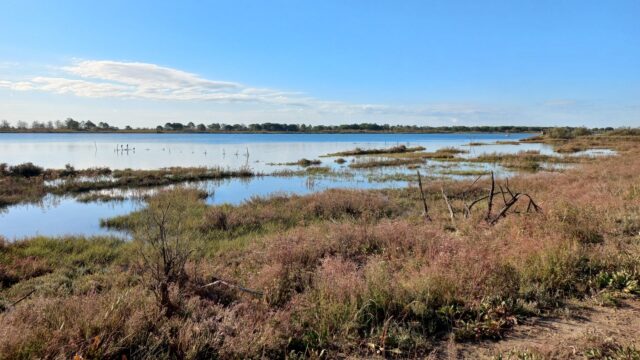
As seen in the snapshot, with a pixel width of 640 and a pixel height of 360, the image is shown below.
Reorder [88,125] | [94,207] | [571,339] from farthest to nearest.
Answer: [88,125] < [94,207] < [571,339]

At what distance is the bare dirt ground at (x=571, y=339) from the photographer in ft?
14.8

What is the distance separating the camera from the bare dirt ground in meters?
4.52

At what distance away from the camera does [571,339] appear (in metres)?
4.89

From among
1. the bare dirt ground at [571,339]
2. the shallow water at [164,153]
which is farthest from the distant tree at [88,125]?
the bare dirt ground at [571,339]

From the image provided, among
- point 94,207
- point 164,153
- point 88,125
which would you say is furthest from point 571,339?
point 88,125

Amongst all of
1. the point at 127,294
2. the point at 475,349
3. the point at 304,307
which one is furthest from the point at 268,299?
the point at 475,349

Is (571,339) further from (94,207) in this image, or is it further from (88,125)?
(88,125)

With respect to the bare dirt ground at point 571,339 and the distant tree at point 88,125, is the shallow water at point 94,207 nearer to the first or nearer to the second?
the bare dirt ground at point 571,339

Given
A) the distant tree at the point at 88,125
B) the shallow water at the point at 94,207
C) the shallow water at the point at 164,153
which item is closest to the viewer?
the shallow water at the point at 94,207

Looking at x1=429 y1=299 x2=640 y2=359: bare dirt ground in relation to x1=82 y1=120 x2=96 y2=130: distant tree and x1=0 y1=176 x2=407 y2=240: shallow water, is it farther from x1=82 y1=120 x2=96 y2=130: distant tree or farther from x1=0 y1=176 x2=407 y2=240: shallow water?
x1=82 y1=120 x2=96 y2=130: distant tree

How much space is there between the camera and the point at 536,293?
6.06 metres

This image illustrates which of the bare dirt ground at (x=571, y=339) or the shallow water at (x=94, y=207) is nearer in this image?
the bare dirt ground at (x=571, y=339)

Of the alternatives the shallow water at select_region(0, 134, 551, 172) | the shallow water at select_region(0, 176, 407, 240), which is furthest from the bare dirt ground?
the shallow water at select_region(0, 134, 551, 172)

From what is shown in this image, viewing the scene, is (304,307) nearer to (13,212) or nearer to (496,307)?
(496,307)
